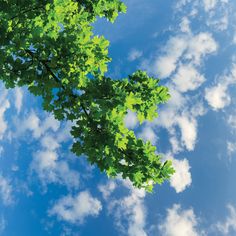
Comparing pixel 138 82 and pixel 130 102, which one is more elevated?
pixel 138 82

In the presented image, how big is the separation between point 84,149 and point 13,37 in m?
4.60

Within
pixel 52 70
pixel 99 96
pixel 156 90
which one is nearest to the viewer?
pixel 99 96

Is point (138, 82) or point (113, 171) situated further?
point (138, 82)

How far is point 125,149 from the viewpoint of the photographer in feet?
38.7

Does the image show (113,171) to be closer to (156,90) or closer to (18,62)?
(156,90)

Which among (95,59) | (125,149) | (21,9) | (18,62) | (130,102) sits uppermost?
(21,9)

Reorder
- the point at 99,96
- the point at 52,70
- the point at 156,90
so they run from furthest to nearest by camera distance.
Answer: the point at 156,90, the point at 52,70, the point at 99,96

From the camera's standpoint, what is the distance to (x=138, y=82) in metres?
13.0

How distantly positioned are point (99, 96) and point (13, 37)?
145 inches

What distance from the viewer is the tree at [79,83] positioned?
11.3 meters

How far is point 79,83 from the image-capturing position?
39.7ft

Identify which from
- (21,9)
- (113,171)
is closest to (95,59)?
(21,9)

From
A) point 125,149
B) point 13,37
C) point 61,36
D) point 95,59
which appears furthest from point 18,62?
point 125,149

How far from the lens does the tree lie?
37.0ft
